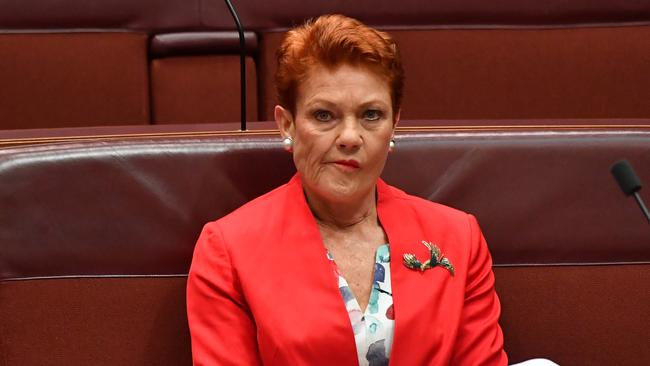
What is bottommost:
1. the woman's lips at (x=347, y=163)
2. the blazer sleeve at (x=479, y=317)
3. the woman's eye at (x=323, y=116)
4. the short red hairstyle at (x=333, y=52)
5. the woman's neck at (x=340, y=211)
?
the blazer sleeve at (x=479, y=317)

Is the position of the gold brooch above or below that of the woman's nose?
below

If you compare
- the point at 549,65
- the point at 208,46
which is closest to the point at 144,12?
the point at 208,46

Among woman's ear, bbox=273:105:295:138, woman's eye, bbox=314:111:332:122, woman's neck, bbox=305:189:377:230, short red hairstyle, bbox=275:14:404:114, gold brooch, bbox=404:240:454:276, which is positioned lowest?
gold brooch, bbox=404:240:454:276

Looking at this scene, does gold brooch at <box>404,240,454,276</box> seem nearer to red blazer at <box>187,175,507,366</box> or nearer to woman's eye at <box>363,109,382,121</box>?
red blazer at <box>187,175,507,366</box>

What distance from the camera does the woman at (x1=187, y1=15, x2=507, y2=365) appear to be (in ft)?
2.37

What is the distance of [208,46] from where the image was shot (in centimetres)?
122

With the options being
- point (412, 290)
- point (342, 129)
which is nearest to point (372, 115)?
point (342, 129)

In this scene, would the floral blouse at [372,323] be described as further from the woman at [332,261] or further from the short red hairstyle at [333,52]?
the short red hairstyle at [333,52]

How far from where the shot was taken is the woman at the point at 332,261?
72cm

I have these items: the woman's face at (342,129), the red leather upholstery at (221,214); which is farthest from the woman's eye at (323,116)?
the red leather upholstery at (221,214)

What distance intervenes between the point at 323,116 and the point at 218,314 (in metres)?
0.17

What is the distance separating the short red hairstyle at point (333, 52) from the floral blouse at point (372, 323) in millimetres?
145

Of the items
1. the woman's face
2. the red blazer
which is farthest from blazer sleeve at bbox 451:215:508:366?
the woman's face

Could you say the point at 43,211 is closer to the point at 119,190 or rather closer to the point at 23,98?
the point at 119,190
